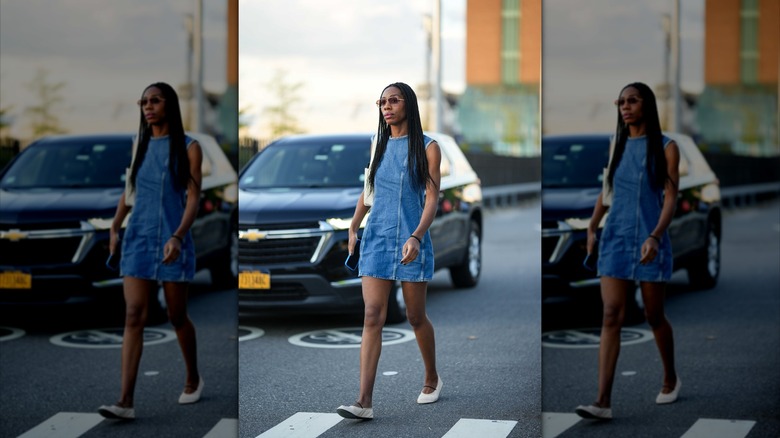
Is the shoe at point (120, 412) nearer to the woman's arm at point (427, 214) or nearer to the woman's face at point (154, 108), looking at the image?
the woman's face at point (154, 108)

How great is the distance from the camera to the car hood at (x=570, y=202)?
4.48m

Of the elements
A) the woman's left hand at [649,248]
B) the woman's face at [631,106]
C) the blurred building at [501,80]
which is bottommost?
the woman's left hand at [649,248]

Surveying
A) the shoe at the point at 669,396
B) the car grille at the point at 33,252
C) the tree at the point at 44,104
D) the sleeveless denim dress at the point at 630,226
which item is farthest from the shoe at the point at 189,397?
the shoe at the point at 669,396

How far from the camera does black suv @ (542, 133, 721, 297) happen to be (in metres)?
4.45

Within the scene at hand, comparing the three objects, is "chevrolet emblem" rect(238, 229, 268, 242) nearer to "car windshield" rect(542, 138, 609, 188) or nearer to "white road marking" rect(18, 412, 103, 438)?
"white road marking" rect(18, 412, 103, 438)

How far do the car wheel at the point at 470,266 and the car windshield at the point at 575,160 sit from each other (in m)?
6.26

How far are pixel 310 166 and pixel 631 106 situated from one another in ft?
16.0

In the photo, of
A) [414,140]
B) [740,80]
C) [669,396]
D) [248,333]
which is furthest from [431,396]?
[248,333]

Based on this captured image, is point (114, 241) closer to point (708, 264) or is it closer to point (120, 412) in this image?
point (120, 412)

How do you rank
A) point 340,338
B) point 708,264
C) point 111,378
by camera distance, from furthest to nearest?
point 340,338 < point 111,378 < point 708,264

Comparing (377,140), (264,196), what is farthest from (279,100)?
(377,140)

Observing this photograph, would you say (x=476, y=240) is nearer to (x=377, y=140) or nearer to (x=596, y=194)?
(x=377, y=140)

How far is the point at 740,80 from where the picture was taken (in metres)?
4.51

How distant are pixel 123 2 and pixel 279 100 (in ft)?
53.8
